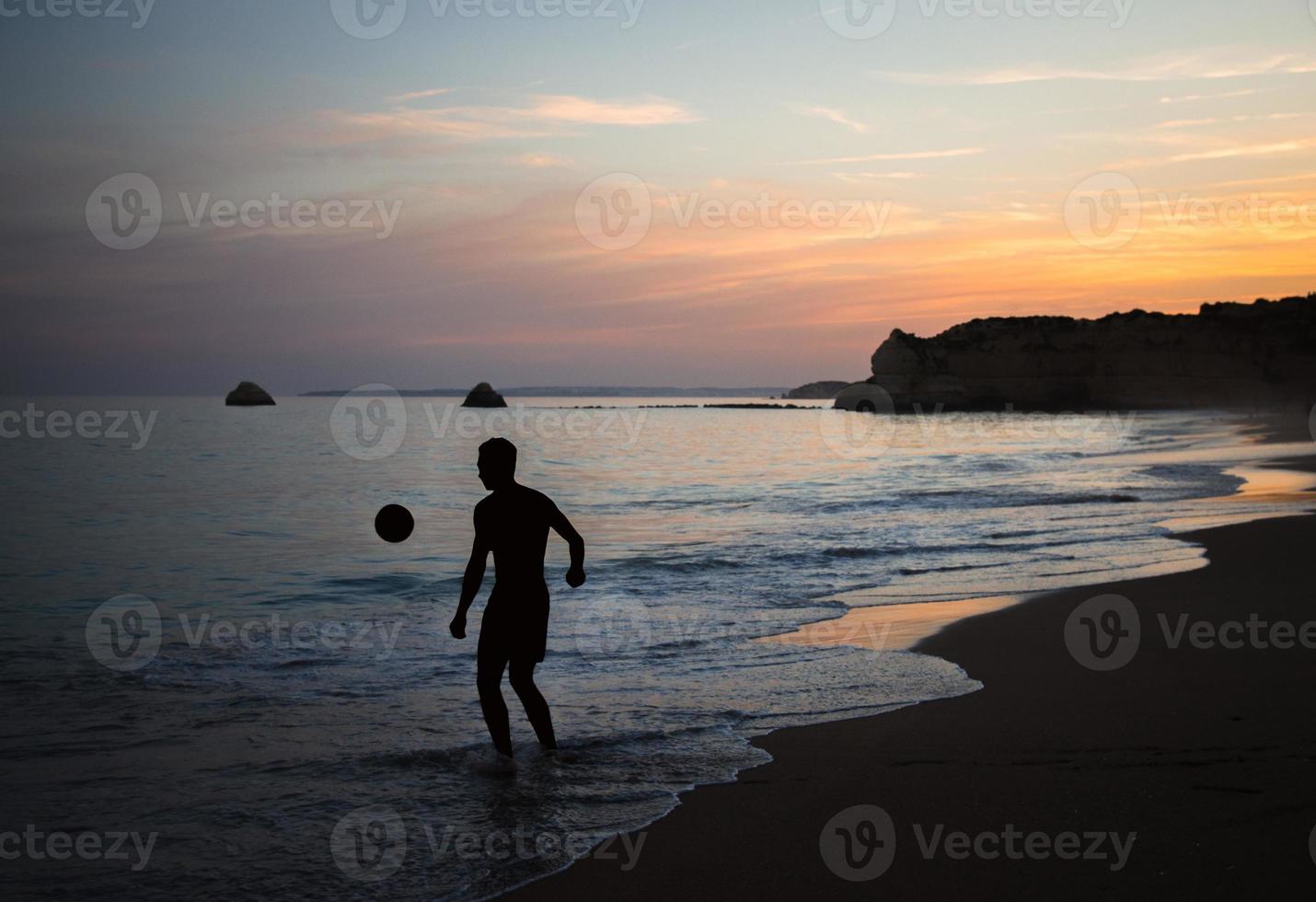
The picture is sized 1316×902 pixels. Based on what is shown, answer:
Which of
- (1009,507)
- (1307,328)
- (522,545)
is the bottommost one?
(1009,507)

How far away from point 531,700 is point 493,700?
263mm

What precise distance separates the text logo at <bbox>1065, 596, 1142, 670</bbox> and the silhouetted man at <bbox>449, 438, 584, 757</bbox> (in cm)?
435

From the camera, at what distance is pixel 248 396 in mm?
174125

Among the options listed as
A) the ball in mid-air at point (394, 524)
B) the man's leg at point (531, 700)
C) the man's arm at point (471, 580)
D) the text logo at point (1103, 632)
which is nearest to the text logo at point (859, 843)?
the man's leg at point (531, 700)

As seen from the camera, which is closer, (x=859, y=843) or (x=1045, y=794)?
(x=859, y=843)

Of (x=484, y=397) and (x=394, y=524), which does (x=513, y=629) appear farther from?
(x=484, y=397)

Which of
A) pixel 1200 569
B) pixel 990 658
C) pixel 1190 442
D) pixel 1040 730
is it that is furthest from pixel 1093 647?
pixel 1190 442

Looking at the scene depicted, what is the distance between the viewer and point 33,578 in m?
13.8

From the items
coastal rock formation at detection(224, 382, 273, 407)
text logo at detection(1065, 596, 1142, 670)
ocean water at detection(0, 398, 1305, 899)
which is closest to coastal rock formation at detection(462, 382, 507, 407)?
coastal rock formation at detection(224, 382, 273, 407)

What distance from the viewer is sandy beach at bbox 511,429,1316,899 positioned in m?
3.97

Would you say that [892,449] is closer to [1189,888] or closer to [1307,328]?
[1189,888]

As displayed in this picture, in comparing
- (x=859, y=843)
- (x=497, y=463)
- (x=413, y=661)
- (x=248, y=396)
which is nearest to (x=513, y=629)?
(x=497, y=463)

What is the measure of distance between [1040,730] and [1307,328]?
459 feet

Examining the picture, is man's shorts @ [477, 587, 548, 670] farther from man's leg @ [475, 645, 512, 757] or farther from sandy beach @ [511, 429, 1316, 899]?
sandy beach @ [511, 429, 1316, 899]
